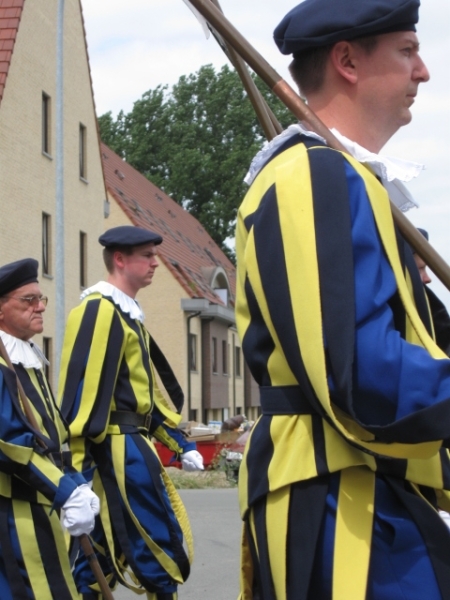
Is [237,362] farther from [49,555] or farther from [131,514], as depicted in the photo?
[49,555]

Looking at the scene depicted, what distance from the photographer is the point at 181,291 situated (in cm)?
3725

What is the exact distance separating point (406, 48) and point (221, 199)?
5078cm

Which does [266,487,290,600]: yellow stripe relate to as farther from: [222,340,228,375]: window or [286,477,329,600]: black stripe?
[222,340,228,375]: window

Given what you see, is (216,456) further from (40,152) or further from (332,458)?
(332,458)

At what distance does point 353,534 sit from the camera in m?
2.30

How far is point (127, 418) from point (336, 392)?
4.09m

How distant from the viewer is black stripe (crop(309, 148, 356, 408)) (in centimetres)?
221

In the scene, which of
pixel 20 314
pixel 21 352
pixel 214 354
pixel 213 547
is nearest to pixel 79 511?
pixel 21 352

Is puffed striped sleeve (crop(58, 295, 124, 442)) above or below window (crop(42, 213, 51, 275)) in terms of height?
below

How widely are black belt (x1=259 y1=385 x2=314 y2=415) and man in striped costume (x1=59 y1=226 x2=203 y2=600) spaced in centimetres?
Answer: 364

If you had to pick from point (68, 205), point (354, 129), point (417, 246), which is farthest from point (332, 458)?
point (68, 205)

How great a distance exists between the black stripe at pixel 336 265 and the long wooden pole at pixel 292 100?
0.14 meters

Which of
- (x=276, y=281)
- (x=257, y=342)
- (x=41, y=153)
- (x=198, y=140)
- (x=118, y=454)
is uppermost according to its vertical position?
(x=198, y=140)

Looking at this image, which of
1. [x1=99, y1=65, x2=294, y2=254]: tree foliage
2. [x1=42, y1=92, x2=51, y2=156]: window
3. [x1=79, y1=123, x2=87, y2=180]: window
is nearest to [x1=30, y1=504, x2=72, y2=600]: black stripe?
[x1=42, y1=92, x2=51, y2=156]: window
